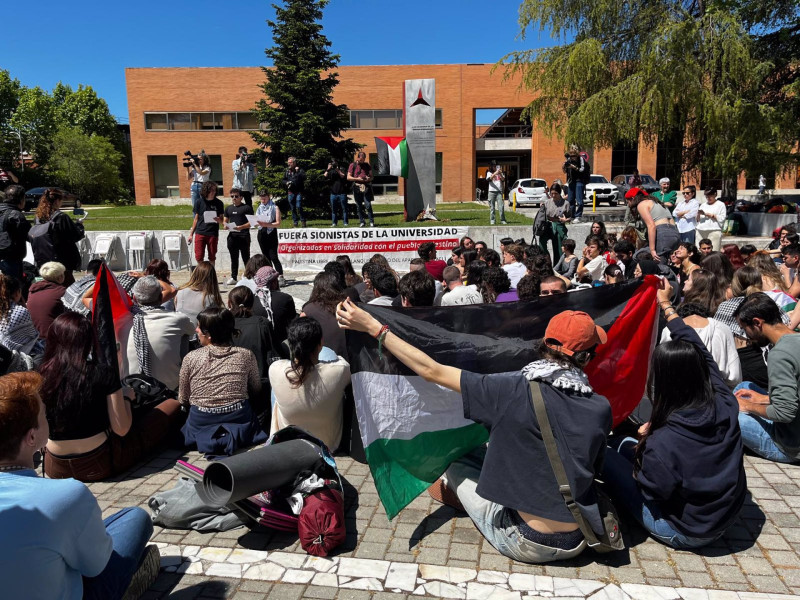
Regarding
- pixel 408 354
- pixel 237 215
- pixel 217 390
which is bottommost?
pixel 217 390

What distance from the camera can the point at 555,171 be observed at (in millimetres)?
41469

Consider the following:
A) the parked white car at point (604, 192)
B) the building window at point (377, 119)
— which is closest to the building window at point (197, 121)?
the building window at point (377, 119)

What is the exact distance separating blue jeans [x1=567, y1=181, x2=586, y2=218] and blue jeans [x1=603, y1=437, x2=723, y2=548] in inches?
563

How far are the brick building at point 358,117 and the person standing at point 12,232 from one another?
33404mm

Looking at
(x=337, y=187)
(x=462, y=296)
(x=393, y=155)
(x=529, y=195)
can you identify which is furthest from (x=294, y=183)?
(x=529, y=195)

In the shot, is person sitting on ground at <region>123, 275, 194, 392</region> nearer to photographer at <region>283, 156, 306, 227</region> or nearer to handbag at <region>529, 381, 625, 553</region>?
handbag at <region>529, 381, 625, 553</region>

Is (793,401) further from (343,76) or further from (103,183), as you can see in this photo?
(103,183)

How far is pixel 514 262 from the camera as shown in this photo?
870 centimetres

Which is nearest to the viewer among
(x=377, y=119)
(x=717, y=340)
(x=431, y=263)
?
(x=717, y=340)

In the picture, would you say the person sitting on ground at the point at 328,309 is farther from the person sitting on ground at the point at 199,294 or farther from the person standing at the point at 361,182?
the person standing at the point at 361,182

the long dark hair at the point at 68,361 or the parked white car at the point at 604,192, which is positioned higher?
the parked white car at the point at 604,192

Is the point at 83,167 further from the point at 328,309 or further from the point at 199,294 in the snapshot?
the point at 328,309

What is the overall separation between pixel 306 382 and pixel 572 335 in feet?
6.99

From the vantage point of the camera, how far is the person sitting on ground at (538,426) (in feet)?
10.6
